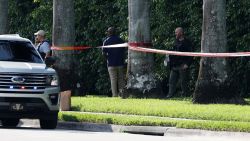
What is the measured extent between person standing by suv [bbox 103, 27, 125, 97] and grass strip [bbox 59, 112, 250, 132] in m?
5.39

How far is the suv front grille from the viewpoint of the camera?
1848cm

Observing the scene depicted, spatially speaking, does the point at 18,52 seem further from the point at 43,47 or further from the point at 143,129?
the point at 143,129

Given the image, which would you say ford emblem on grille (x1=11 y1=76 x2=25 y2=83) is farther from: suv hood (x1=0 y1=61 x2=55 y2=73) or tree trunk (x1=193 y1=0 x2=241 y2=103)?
tree trunk (x1=193 y1=0 x2=241 y2=103)

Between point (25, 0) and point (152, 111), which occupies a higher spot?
point (25, 0)

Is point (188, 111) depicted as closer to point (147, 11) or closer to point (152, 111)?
point (152, 111)

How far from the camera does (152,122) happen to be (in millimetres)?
18531

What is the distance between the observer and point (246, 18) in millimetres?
25281

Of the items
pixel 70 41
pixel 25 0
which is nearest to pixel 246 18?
pixel 70 41

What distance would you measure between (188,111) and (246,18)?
246 inches

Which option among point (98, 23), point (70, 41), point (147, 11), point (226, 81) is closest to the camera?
point (226, 81)

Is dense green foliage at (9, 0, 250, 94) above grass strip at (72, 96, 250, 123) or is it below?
above

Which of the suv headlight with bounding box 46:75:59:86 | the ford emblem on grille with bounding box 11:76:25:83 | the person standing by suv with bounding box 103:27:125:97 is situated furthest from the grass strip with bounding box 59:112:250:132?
the person standing by suv with bounding box 103:27:125:97

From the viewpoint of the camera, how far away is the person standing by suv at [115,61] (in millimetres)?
25922

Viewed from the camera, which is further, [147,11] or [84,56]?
[84,56]
